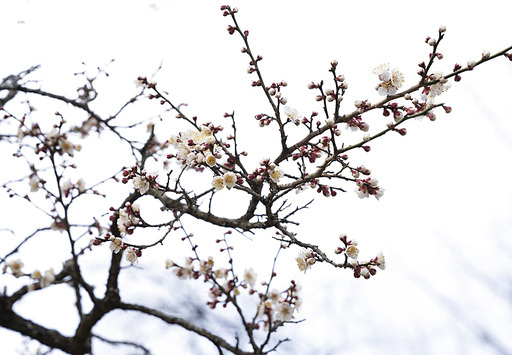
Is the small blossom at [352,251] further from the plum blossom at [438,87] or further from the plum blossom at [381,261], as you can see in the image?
the plum blossom at [438,87]

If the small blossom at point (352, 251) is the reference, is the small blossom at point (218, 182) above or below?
above

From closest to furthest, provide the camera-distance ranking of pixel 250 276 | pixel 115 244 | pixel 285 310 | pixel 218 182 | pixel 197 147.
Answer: pixel 197 147 < pixel 218 182 < pixel 115 244 < pixel 285 310 < pixel 250 276

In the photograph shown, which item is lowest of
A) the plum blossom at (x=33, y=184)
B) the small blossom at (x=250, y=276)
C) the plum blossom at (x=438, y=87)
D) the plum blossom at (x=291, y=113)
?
the small blossom at (x=250, y=276)

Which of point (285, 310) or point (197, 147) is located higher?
point (197, 147)

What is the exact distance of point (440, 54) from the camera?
1506mm

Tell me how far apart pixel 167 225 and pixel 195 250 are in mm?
420

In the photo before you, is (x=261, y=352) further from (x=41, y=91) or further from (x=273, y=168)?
(x=41, y=91)

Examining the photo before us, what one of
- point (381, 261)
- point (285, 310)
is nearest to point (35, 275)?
point (285, 310)

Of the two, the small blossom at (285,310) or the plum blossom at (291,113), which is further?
the small blossom at (285,310)

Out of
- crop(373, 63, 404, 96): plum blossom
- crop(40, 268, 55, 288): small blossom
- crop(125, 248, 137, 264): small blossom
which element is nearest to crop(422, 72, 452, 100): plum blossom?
crop(373, 63, 404, 96): plum blossom

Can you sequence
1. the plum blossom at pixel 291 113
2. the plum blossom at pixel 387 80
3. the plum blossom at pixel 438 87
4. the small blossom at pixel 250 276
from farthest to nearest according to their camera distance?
the small blossom at pixel 250 276, the plum blossom at pixel 291 113, the plum blossom at pixel 387 80, the plum blossom at pixel 438 87

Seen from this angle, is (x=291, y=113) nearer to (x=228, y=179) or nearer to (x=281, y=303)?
(x=228, y=179)

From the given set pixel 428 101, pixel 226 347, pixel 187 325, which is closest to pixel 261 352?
pixel 226 347

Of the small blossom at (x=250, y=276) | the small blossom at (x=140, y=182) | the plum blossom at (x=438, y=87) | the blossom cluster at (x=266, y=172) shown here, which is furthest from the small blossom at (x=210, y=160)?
the plum blossom at (x=438, y=87)
